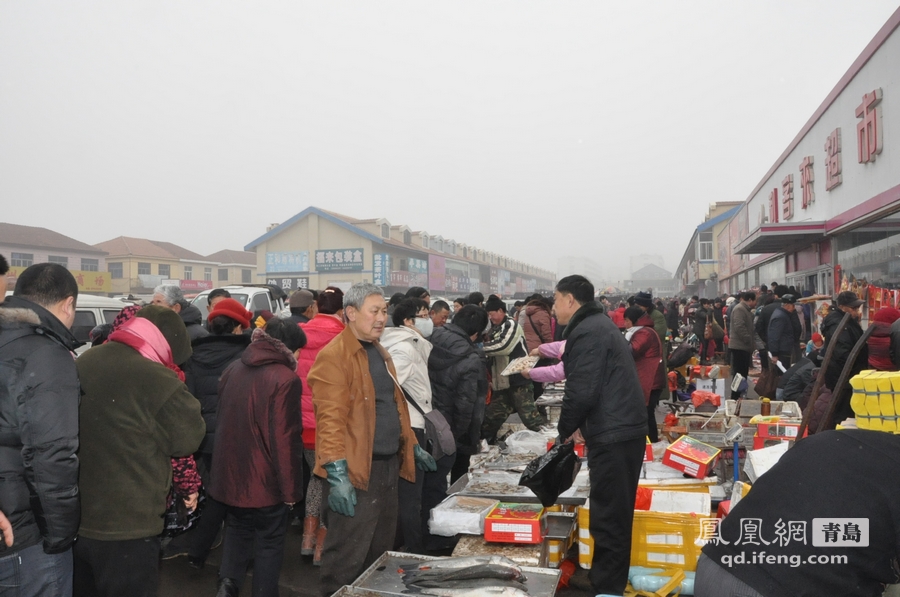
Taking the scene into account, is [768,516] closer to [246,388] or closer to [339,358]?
[339,358]

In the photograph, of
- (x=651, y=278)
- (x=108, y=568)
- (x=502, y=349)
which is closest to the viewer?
(x=108, y=568)

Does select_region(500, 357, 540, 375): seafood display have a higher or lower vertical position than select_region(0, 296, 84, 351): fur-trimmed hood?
lower

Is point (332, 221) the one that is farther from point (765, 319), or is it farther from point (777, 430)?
point (777, 430)

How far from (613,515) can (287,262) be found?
42.7 metres

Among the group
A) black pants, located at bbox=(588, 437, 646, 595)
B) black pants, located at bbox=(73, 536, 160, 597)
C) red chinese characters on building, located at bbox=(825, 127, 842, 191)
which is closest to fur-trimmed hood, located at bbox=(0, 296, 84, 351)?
black pants, located at bbox=(73, 536, 160, 597)

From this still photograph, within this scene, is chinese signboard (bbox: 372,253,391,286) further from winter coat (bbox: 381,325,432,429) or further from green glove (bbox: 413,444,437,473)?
green glove (bbox: 413,444,437,473)

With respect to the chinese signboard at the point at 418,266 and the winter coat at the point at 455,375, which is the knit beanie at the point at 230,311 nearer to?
the winter coat at the point at 455,375

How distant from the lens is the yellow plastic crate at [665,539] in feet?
13.8

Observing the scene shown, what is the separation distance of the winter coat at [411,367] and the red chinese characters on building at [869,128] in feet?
30.7

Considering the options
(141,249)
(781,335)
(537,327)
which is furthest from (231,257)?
(781,335)

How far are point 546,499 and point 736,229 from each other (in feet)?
102

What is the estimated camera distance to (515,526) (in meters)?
4.08

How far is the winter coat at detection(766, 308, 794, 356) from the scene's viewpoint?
10.2 m

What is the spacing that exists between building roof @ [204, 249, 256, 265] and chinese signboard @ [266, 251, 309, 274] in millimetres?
20330
